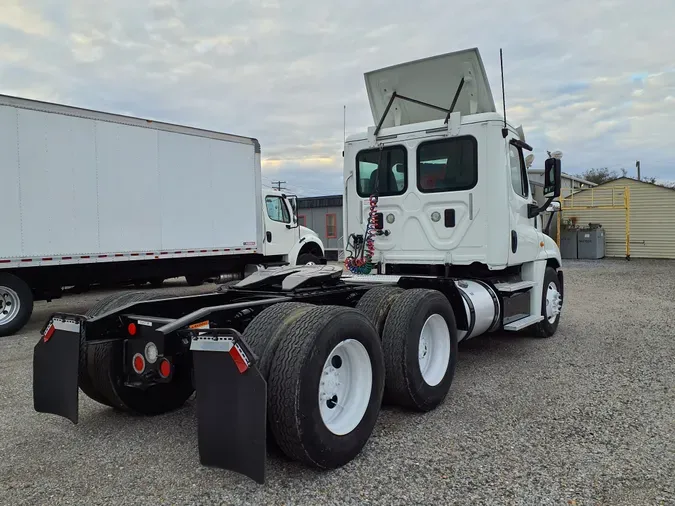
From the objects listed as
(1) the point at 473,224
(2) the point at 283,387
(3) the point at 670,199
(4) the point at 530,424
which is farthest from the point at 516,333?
(3) the point at 670,199

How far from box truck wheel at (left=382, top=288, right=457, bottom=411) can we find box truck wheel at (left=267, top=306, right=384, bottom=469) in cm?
45

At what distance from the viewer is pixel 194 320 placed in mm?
3521

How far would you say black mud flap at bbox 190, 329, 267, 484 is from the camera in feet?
9.42

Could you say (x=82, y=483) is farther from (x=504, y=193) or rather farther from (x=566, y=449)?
(x=504, y=193)

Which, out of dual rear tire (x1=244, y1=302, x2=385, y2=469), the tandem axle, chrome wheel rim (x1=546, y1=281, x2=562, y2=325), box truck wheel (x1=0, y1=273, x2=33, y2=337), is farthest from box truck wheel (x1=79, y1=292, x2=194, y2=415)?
box truck wheel (x1=0, y1=273, x2=33, y2=337)

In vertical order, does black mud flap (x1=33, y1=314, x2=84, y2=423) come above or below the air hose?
below

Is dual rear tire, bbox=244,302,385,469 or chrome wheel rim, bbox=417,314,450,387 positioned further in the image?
chrome wheel rim, bbox=417,314,450,387

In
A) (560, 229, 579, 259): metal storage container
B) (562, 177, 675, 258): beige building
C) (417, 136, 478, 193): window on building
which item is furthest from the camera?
(560, 229, 579, 259): metal storage container

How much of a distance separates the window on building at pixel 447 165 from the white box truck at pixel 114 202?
5.78m

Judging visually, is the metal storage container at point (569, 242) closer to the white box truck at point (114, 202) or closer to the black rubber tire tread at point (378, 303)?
the white box truck at point (114, 202)

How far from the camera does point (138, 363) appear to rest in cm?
372

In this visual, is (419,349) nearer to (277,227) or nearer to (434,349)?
(434,349)

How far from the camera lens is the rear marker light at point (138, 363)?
3.69 meters

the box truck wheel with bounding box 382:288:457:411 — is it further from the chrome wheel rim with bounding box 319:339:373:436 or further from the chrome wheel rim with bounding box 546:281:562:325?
the chrome wheel rim with bounding box 546:281:562:325
